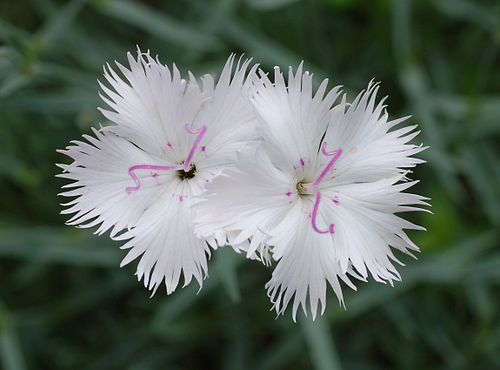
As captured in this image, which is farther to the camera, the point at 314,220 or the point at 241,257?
the point at 241,257

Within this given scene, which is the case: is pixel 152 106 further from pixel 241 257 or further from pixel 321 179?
pixel 241 257

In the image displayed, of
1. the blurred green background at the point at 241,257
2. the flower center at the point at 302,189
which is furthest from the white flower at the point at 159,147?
the blurred green background at the point at 241,257

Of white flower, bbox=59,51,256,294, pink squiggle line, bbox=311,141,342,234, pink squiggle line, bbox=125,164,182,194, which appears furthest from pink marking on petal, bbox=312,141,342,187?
pink squiggle line, bbox=125,164,182,194

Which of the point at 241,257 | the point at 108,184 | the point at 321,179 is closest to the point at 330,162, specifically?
the point at 321,179

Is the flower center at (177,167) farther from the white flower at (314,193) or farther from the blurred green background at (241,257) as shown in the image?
the blurred green background at (241,257)

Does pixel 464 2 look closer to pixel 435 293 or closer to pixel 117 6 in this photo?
pixel 435 293

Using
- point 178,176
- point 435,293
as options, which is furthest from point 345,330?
point 178,176
